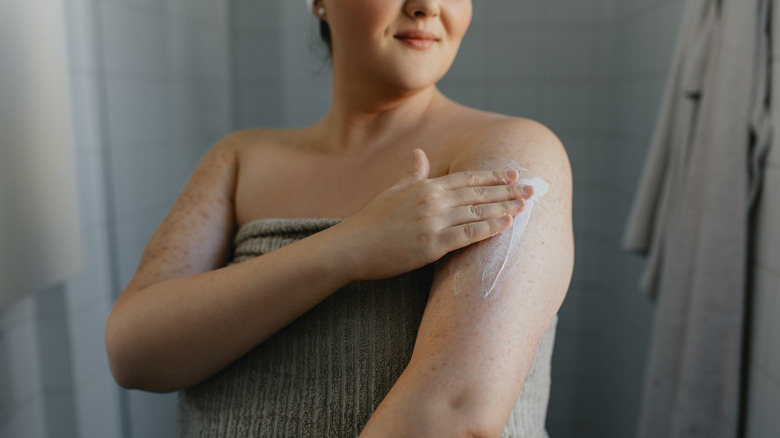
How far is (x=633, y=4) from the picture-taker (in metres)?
1.90

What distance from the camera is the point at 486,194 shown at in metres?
0.59

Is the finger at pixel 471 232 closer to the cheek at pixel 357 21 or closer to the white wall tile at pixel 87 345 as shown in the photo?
the cheek at pixel 357 21

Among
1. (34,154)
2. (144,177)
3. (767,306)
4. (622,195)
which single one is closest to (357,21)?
(34,154)

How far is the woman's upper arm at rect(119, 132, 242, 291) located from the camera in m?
0.81

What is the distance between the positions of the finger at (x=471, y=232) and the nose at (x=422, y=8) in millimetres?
259

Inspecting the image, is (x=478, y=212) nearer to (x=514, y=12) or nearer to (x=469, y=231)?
(x=469, y=231)

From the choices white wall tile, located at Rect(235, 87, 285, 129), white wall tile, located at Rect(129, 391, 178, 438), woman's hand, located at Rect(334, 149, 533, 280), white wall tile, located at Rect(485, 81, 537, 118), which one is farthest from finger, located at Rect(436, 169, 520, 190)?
white wall tile, located at Rect(235, 87, 285, 129)

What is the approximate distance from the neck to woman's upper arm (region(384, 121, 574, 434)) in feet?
0.59

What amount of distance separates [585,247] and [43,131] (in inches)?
68.3

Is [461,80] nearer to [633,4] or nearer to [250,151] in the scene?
[633,4]

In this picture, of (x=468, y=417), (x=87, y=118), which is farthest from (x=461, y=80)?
(x=468, y=417)

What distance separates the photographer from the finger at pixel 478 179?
60 centimetres

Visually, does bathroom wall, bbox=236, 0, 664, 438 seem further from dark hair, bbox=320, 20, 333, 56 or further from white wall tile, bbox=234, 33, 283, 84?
dark hair, bbox=320, 20, 333, 56

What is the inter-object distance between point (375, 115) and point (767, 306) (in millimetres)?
764
